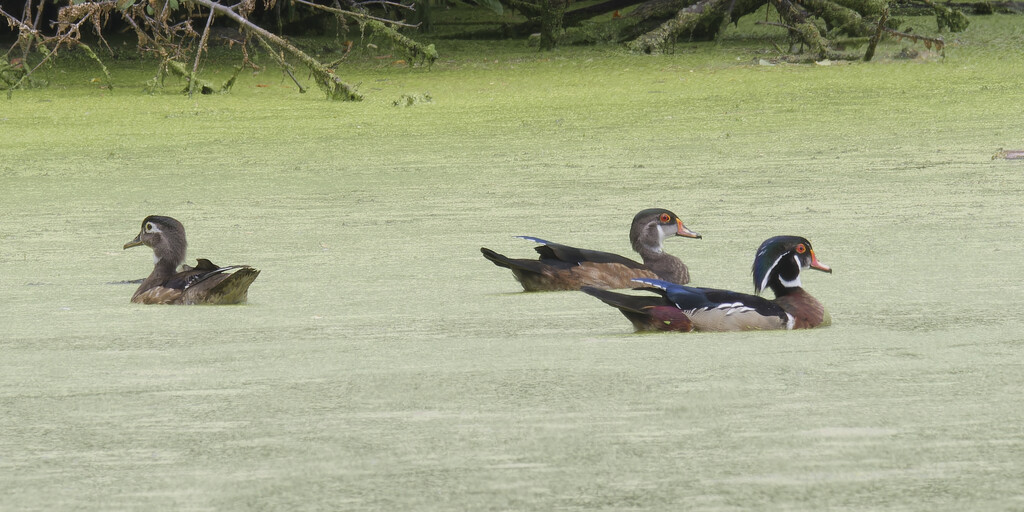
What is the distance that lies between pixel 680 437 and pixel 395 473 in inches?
25.4

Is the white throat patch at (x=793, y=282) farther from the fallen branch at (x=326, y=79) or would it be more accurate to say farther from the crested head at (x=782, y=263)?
the fallen branch at (x=326, y=79)

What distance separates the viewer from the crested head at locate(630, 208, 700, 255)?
5.64 metres

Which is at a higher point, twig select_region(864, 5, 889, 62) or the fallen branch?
twig select_region(864, 5, 889, 62)

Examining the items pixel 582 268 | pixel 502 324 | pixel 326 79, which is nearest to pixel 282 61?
pixel 326 79

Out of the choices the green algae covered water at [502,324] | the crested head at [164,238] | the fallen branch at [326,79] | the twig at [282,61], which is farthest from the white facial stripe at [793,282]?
the fallen branch at [326,79]

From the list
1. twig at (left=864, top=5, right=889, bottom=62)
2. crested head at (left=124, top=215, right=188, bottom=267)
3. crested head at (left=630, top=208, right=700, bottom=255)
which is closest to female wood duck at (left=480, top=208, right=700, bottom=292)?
crested head at (left=630, top=208, right=700, bottom=255)

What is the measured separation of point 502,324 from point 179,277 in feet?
4.11

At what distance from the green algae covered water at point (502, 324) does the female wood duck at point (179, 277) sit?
2.9 inches

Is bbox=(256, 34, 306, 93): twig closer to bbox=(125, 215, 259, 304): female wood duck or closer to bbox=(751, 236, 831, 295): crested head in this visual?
bbox=(125, 215, 259, 304): female wood duck

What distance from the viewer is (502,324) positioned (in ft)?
15.8

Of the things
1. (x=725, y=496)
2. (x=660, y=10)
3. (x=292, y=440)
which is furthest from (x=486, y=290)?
(x=660, y=10)

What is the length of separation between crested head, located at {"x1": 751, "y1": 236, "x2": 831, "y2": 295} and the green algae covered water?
21cm

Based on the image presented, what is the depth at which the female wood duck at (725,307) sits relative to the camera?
4.44 m

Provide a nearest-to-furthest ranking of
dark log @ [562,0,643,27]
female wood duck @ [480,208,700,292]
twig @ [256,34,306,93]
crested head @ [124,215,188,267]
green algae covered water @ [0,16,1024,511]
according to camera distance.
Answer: green algae covered water @ [0,16,1024,511] → female wood duck @ [480,208,700,292] → crested head @ [124,215,188,267] → twig @ [256,34,306,93] → dark log @ [562,0,643,27]
